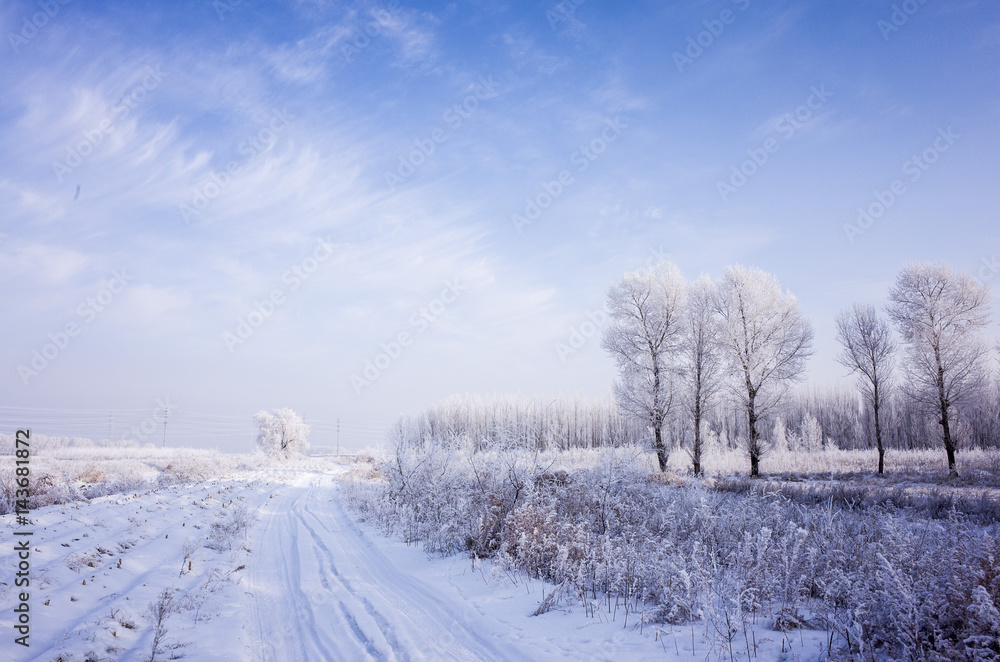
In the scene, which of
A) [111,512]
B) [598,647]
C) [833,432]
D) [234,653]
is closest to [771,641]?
[598,647]

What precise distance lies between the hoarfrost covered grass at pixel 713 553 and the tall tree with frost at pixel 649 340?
7.13 metres

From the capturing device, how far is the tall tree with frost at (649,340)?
71.1ft

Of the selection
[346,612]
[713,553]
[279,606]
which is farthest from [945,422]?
[279,606]

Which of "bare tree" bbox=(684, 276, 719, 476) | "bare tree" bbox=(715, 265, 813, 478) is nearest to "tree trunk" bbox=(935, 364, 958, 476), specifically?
"bare tree" bbox=(715, 265, 813, 478)

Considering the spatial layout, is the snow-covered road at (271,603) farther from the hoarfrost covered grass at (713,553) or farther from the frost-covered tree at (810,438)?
→ the frost-covered tree at (810,438)

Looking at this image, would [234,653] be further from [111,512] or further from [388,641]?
[111,512]

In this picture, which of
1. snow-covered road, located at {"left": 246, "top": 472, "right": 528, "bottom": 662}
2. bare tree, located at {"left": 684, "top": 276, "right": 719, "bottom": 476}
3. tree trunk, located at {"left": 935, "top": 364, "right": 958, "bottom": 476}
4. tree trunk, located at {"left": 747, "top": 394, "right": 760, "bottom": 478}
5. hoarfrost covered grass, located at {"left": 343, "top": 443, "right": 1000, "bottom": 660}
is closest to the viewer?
hoarfrost covered grass, located at {"left": 343, "top": 443, "right": 1000, "bottom": 660}

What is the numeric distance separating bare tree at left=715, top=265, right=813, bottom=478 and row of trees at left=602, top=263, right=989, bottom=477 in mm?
45

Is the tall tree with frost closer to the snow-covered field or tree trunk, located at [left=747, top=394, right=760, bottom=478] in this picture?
tree trunk, located at [left=747, top=394, right=760, bottom=478]

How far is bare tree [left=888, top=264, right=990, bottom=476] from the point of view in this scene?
2100cm

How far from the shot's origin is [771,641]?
440 centimetres

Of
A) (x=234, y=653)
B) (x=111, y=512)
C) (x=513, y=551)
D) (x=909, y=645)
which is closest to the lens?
(x=909, y=645)

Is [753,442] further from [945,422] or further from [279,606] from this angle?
[279,606]

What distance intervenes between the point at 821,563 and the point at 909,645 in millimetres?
2544
